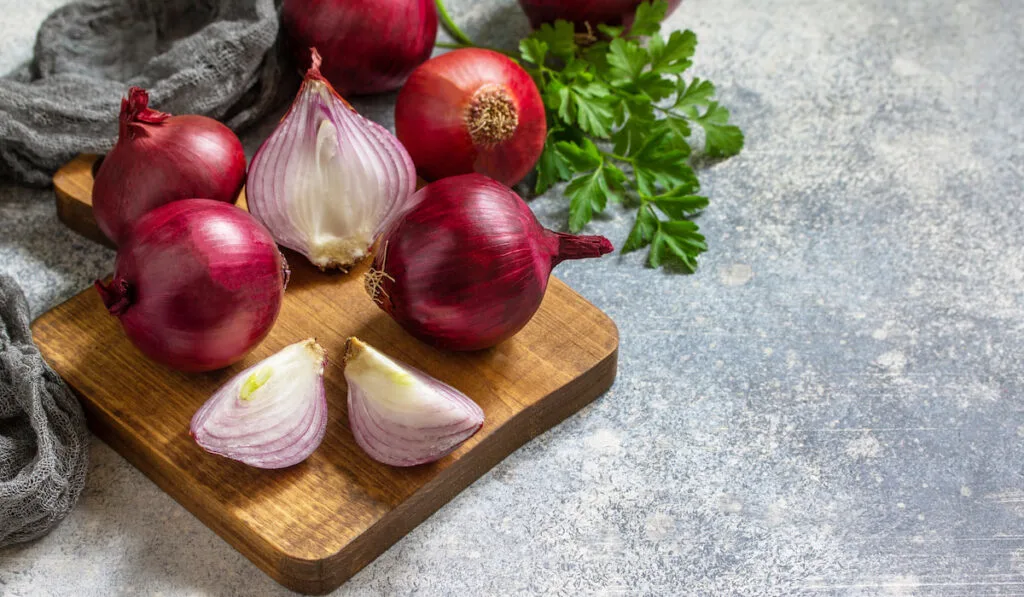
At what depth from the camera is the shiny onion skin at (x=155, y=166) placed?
1.18 m

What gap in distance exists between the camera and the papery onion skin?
3.87 ft

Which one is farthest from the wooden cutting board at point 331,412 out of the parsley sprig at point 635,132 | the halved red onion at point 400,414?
the parsley sprig at point 635,132

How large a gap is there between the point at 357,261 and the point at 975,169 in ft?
2.76

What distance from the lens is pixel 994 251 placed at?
4.60 ft

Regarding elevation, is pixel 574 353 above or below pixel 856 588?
above

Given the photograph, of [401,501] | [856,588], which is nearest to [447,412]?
[401,501]

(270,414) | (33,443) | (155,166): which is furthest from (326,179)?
(33,443)

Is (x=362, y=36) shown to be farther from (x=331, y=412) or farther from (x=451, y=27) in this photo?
(x=331, y=412)

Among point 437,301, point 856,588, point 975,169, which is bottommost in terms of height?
point 856,588

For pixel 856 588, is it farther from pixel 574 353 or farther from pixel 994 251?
pixel 994 251

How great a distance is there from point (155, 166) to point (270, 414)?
32 centimetres

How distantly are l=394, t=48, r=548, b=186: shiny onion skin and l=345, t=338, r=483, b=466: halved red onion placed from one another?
0.35 m

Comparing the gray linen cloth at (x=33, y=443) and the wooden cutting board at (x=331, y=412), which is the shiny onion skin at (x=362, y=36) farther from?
the gray linen cloth at (x=33, y=443)

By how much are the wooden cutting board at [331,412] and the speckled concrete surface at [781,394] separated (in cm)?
3
